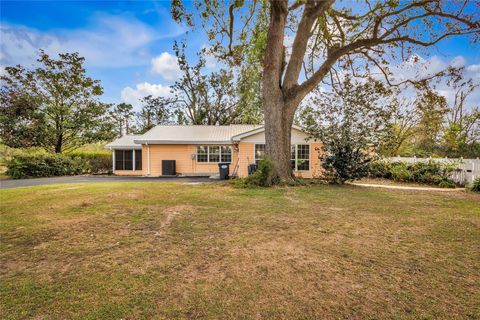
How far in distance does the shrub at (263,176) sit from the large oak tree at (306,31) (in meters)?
0.67

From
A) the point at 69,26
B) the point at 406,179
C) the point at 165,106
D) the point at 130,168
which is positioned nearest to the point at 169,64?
the point at 165,106

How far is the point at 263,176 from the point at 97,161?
1658 centimetres

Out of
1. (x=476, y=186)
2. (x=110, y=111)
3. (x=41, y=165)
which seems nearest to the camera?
(x=476, y=186)

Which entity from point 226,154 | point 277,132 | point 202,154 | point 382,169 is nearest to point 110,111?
point 202,154

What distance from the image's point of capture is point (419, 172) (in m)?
12.9

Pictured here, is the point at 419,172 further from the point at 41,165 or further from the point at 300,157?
the point at 41,165

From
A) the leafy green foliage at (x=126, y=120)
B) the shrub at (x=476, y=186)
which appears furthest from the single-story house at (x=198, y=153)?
the leafy green foliage at (x=126, y=120)

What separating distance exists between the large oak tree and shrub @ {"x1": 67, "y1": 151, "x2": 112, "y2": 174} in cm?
1432

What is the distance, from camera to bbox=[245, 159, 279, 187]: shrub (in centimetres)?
1022

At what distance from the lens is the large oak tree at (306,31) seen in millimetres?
9812

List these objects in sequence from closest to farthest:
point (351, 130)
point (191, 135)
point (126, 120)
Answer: point (351, 130)
point (191, 135)
point (126, 120)

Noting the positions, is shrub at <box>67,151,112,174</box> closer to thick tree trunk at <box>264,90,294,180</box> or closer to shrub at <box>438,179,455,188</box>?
thick tree trunk at <box>264,90,294,180</box>

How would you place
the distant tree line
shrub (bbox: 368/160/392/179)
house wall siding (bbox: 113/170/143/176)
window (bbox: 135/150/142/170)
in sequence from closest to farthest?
the distant tree line → shrub (bbox: 368/160/392/179) → house wall siding (bbox: 113/170/143/176) → window (bbox: 135/150/142/170)

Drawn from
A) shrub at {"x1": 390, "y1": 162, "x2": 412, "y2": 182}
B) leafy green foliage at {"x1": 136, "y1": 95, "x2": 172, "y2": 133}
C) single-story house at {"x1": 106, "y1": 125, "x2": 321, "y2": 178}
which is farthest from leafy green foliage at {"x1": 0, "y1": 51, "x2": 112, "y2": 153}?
shrub at {"x1": 390, "y1": 162, "x2": 412, "y2": 182}
